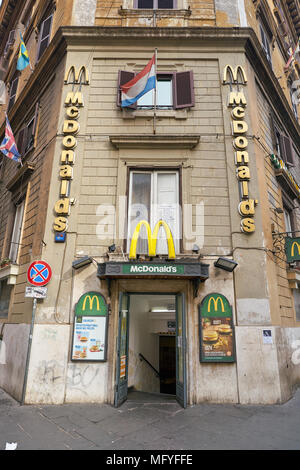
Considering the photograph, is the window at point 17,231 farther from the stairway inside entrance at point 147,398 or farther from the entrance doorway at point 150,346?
the stairway inside entrance at point 147,398

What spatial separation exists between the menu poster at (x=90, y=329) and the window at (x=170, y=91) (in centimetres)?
589

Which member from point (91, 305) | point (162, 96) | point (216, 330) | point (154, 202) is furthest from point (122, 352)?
point (162, 96)

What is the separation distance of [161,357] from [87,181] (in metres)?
8.77

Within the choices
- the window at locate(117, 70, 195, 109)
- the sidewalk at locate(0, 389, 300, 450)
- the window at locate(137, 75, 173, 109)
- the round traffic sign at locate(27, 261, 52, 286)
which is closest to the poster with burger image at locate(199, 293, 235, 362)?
the sidewalk at locate(0, 389, 300, 450)

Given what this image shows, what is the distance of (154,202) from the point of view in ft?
29.0

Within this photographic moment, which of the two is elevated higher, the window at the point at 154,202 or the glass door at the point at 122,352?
the window at the point at 154,202

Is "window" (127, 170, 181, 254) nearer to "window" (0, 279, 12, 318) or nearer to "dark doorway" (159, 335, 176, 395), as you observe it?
"window" (0, 279, 12, 318)

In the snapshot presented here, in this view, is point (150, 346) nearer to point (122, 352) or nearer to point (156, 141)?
point (122, 352)

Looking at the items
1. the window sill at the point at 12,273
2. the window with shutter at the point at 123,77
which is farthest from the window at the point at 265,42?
the window sill at the point at 12,273

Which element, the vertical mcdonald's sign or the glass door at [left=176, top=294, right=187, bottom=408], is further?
the vertical mcdonald's sign

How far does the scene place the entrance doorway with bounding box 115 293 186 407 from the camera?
7.57m

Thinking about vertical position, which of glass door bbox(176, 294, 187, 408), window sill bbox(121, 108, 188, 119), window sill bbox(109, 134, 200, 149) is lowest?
glass door bbox(176, 294, 187, 408)

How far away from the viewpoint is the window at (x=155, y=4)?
1088 centimetres

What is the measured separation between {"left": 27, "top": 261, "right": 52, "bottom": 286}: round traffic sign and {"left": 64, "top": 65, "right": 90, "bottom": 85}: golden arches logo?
5959mm
